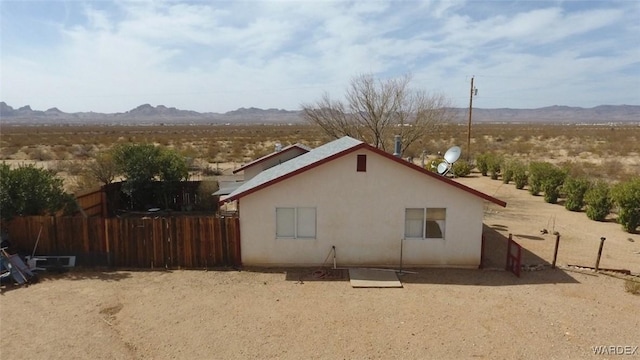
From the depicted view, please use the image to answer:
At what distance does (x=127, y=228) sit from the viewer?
42.8 ft

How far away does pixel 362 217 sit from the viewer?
43.0ft

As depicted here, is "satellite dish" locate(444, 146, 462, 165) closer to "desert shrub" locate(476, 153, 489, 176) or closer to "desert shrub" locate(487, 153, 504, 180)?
"desert shrub" locate(487, 153, 504, 180)

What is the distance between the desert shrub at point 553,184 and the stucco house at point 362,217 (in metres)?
13.6

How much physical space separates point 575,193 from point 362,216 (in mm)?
14715

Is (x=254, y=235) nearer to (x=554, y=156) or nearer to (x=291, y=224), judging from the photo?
(x=291, y=224)

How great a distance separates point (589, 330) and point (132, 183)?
1901 centimetres

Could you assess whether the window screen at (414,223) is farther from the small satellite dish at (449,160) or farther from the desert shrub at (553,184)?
the desert shrub at (553,184)

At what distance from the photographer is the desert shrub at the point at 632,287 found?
37.9ft

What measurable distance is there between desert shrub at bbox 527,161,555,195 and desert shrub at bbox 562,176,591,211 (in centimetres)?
277

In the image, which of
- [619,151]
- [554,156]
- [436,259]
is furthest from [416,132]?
[619,151]

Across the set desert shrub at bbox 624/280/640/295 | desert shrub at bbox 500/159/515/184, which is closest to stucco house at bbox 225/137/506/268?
desert shrub at bbox 624/280/640/295

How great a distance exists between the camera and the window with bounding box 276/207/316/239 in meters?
13.1

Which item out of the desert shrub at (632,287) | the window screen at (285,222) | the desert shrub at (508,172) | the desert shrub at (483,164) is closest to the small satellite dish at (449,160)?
the desert shrub at (632,287)

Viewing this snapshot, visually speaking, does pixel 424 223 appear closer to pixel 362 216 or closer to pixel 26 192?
pixel 362 216
